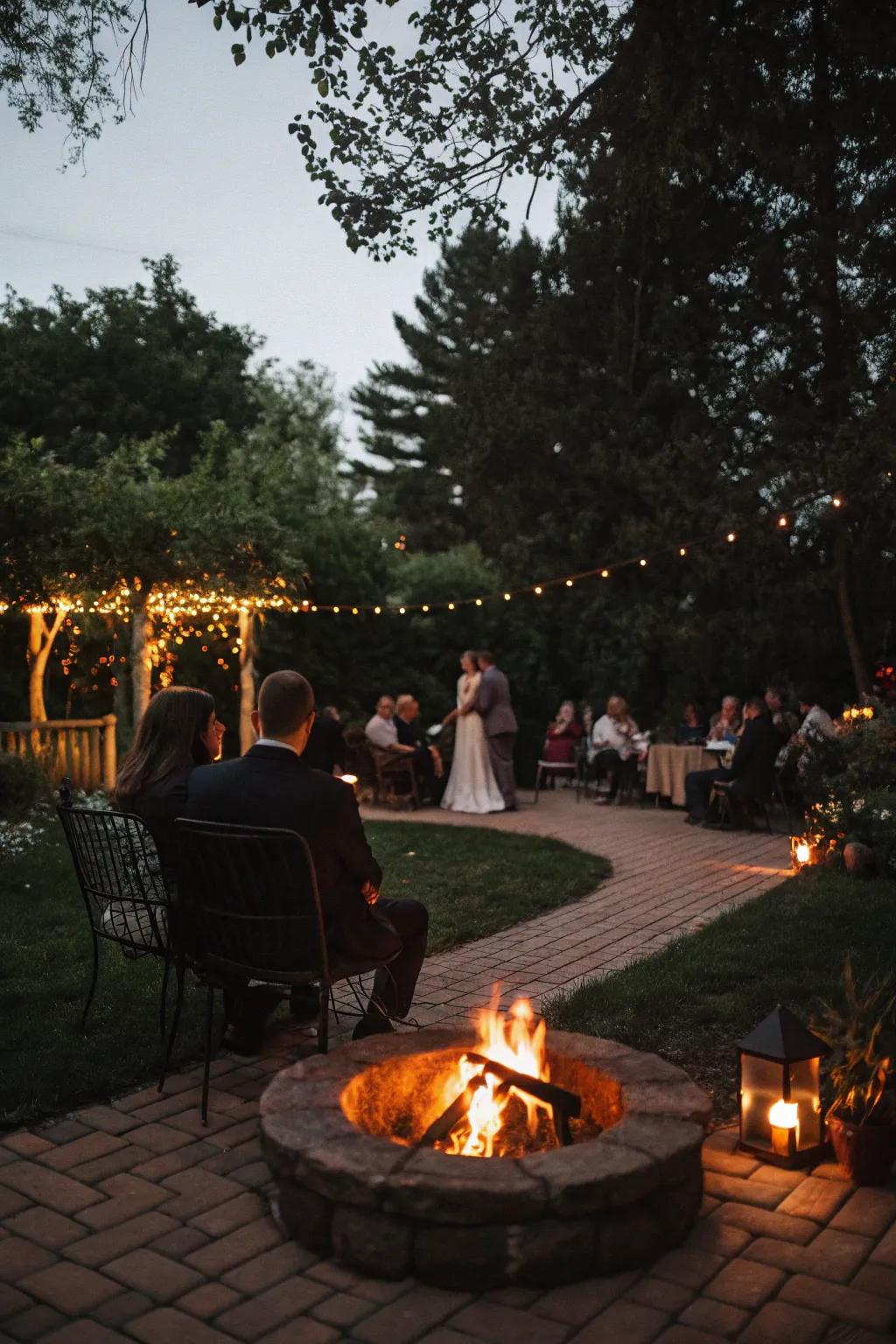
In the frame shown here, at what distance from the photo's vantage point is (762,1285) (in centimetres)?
271

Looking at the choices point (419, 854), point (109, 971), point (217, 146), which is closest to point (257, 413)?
point (419, 854)

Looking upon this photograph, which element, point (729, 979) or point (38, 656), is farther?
point (38, 656)

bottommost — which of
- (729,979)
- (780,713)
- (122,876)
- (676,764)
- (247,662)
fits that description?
(729,979)

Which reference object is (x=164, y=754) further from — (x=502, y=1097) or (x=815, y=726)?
(x=815, y=726)

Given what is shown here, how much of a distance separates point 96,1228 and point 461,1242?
40.3 inches

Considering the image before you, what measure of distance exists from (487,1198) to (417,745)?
1064cm

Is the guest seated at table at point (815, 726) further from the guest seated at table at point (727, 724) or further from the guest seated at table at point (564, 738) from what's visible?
the guest seated at table at point (564, 738)

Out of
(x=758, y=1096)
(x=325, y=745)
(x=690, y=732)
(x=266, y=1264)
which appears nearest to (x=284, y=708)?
(x=266, y=1264)

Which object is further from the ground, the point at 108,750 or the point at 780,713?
the point at 780,713

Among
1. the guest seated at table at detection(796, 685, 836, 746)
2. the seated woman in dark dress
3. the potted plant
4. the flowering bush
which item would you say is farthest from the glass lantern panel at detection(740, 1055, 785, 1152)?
the guest seated at table at detection(796, 685, 836, 746)

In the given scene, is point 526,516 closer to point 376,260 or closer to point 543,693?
point 543,693

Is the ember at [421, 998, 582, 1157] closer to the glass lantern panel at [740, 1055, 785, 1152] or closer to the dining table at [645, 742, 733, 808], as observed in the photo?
the glass lantern panel at [740, 1055, 785, 1152]

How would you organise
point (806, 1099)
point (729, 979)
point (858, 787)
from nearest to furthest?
point (806, 1099) < point (729, 979) < point (858, 787)

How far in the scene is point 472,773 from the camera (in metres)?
13.1
